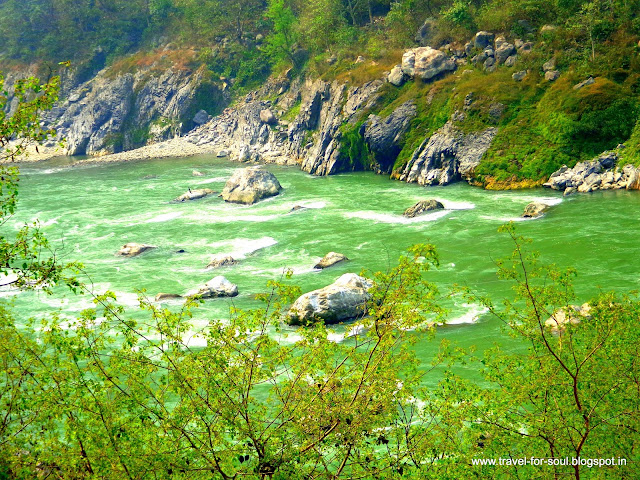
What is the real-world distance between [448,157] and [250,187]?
59.3 ft

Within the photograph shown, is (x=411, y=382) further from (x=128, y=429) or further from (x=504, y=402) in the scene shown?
(x=128, y=429)

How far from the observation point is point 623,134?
167 ft

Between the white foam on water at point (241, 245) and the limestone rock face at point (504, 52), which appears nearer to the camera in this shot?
the white foam on water at point (241, 245)

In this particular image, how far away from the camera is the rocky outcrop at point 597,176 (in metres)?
47.5

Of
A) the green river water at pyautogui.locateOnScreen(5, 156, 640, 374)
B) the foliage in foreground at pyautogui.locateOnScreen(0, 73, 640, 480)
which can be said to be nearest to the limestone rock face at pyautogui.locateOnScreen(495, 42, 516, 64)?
the green river water at pyautogui.locateOnScreen(5, 156, 640, 374)

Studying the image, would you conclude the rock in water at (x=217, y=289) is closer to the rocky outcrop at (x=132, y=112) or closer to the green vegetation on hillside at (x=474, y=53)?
the green vegetation on hillside at (x=474, y=53)

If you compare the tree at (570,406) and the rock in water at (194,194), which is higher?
the tree at (570,406)

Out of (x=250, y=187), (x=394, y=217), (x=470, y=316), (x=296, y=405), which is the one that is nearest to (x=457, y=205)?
(x=394, y=217)

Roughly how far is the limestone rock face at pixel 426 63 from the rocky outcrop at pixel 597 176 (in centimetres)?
2071

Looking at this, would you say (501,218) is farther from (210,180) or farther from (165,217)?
(210,180)

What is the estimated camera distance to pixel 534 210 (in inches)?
1718

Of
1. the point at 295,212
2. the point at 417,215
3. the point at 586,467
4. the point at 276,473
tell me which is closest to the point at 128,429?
the point at 276,473

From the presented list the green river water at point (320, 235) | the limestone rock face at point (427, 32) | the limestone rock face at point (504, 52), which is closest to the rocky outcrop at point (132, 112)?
the green river water at point (320, 235)

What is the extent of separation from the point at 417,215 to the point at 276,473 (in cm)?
3787
